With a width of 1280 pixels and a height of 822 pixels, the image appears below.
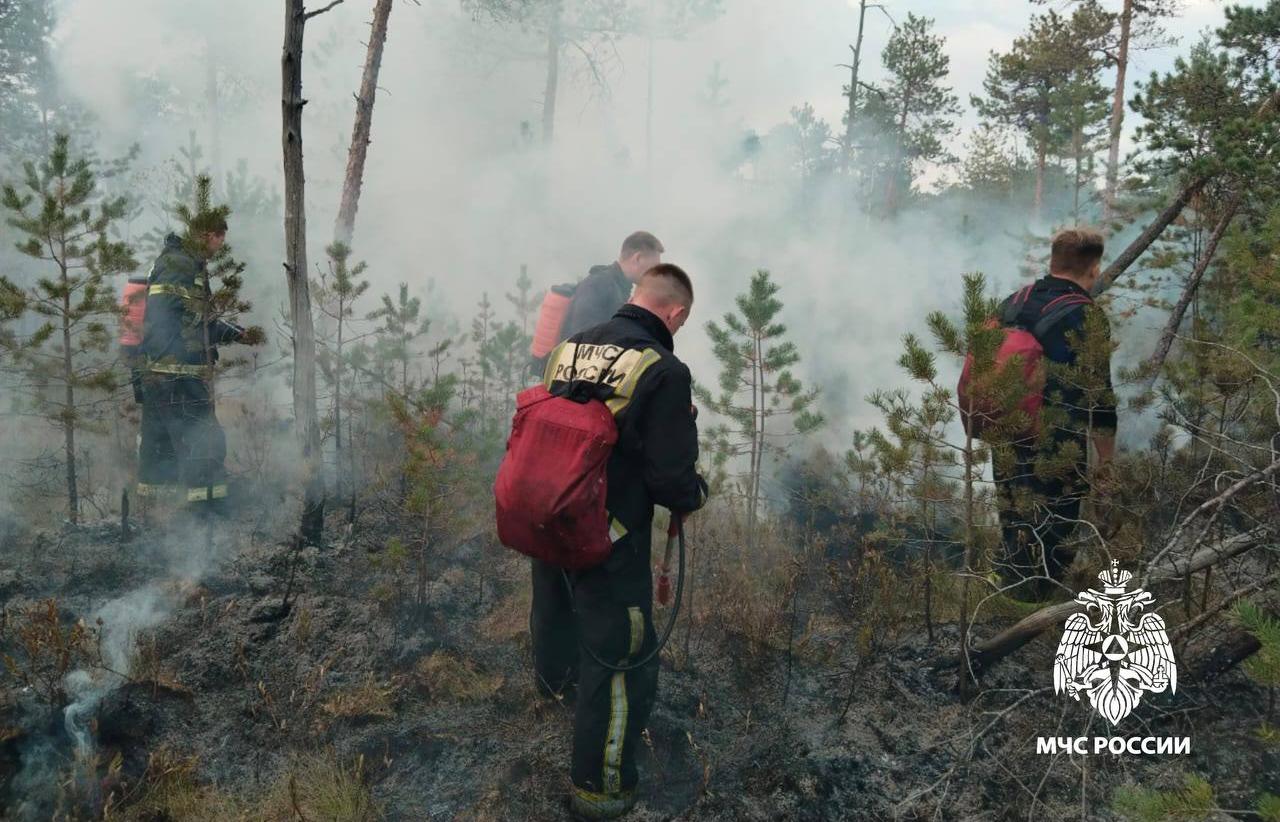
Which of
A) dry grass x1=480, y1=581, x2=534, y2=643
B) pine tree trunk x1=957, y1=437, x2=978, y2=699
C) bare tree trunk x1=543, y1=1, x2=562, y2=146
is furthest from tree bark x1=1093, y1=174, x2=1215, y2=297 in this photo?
bare tree trunk x1=543, y1=1, x2=562, y2=146

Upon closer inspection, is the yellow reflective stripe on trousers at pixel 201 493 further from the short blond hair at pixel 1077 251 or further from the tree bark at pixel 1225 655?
the tree bark at pixel 1225 655

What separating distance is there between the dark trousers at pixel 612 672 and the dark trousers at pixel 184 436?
4242mm

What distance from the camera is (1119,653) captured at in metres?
3.17

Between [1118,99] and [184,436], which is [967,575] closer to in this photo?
[184,436]

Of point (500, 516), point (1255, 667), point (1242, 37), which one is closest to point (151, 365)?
point (500, 516)

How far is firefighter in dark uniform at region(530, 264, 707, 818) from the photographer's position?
2859 millimetres

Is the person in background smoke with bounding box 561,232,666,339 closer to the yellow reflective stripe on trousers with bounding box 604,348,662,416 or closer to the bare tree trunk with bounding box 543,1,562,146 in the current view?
the yellow reflective stripe on trousers with bounding box 604,348,662,416

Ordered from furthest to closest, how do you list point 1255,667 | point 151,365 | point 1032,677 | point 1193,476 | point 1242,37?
1. point 1242,37
2. point 151,365
3. point 1193,476
4. point 1032,677
5. point 1255,667

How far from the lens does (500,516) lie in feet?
A: 9.32

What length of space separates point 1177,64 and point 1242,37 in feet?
3.86

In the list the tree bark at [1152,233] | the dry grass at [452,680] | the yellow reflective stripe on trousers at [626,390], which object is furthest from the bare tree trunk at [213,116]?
the yellow reflective stripe on trousers at [626,390]

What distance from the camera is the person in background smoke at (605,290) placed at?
541cm

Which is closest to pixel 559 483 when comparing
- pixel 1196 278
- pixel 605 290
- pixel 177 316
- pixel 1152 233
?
pixel 605 290

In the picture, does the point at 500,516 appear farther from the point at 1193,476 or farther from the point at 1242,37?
the point at 1242,37
